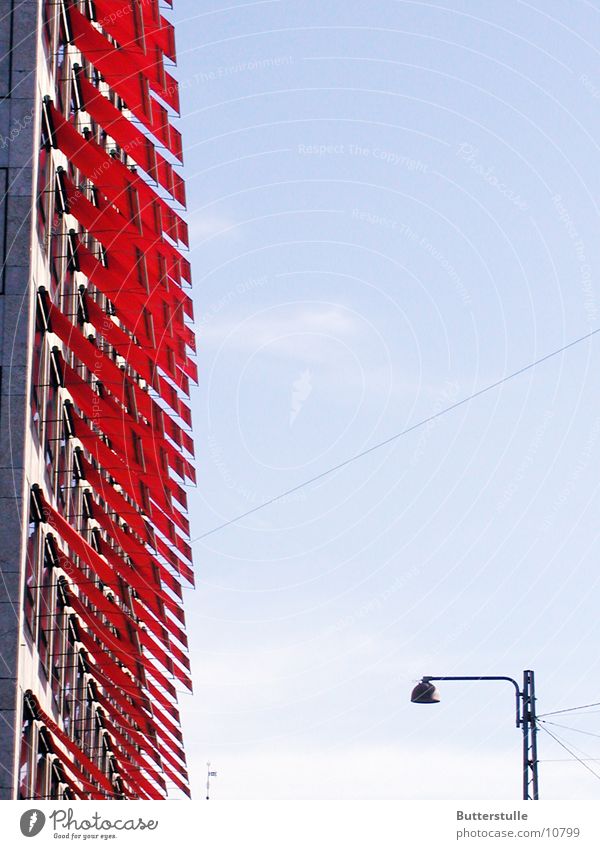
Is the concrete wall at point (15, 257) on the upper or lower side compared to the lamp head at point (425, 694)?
upper

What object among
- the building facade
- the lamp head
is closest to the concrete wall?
the building facade

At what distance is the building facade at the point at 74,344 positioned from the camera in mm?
24969

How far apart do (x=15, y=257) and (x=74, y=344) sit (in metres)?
2.58

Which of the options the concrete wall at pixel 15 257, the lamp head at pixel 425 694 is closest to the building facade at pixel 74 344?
the concrete wall at pixel 15 257

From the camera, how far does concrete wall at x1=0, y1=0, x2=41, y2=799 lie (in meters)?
24.6

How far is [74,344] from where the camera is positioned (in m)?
27.2

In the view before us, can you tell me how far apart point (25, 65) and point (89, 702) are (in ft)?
65.6

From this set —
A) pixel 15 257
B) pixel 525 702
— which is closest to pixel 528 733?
pixel 525 702

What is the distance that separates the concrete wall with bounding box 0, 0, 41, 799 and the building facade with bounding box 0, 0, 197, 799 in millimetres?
24

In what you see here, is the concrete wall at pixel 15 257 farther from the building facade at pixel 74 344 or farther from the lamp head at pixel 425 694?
the lamp head at pixel 425 694

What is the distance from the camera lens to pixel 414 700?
94.1 feet

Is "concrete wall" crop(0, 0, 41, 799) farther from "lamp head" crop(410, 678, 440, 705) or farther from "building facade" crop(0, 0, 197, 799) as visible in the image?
Result: "lamp head" crop(410, 678, 440, 705)

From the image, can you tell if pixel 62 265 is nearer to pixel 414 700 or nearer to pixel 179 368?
pixel 179 368

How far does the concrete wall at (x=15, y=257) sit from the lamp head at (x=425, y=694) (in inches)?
320
